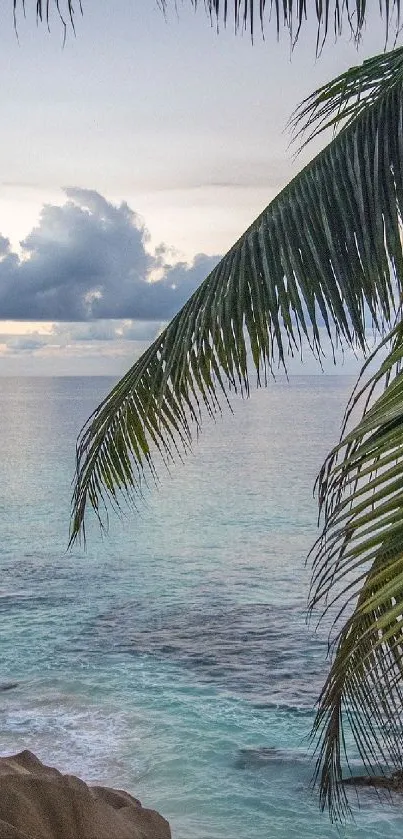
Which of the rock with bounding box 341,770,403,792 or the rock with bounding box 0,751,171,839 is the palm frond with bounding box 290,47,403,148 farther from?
the rock with bounding box 341,770,403,792

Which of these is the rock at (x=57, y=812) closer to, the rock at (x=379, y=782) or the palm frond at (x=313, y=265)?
the palm frond at (x=313, y=265)

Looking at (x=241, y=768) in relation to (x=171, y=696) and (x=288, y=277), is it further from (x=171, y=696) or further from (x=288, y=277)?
(x=288, y=277)

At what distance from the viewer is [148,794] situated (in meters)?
11.7

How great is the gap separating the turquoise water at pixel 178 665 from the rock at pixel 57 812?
269 inches

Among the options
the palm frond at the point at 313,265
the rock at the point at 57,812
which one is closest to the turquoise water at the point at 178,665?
the rock at the point at 57,812

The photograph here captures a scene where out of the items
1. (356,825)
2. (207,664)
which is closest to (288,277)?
(356,825)

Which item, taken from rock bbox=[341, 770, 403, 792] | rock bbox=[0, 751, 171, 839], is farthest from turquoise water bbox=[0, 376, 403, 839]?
rock bbox=[0, 751, 171, 839]

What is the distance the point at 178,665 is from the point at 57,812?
13.9 m

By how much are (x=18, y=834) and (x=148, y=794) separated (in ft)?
28.2

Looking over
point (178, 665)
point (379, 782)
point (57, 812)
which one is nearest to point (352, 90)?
point (57, 812)

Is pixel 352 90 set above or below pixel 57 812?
above

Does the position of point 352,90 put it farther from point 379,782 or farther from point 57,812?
point 379,782

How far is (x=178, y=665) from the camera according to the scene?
17.7 m

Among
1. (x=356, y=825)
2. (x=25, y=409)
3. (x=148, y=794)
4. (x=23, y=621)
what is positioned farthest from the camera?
(x=25, y=409)
